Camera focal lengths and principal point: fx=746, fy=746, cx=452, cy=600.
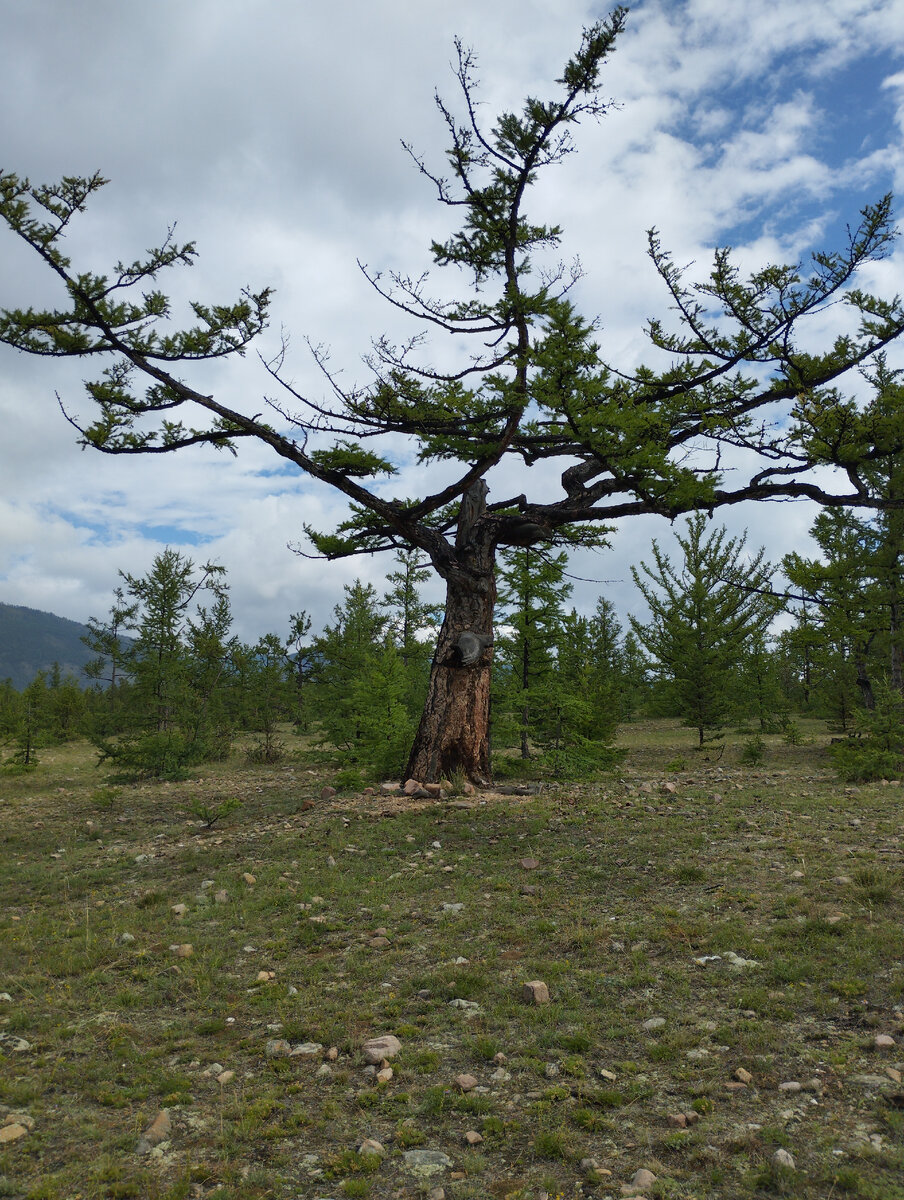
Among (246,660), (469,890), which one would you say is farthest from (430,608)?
(469,890)

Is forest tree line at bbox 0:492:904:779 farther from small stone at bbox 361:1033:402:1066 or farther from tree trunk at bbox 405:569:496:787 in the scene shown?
small stone at bbox 361:1033:402:1066

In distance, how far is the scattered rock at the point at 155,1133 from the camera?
11.5 ft

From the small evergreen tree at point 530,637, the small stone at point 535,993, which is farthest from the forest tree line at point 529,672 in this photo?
the small stone at point 535,993

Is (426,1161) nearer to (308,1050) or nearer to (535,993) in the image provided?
(308,1050)

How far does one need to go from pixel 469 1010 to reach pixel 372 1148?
145cm

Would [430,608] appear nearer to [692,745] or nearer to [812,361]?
[692,745]

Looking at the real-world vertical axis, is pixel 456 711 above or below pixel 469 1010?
above

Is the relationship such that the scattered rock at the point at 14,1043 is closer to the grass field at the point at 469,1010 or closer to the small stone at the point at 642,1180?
the grass field at the point at 469,1010

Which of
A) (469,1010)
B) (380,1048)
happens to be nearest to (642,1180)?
(380,1048)

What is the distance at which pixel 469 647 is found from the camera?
1147 cm

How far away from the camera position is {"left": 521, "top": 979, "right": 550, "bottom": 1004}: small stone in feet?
15.7

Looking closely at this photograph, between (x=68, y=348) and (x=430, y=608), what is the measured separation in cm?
1417

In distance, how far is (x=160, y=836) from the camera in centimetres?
1012

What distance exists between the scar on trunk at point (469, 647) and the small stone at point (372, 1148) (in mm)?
8138
